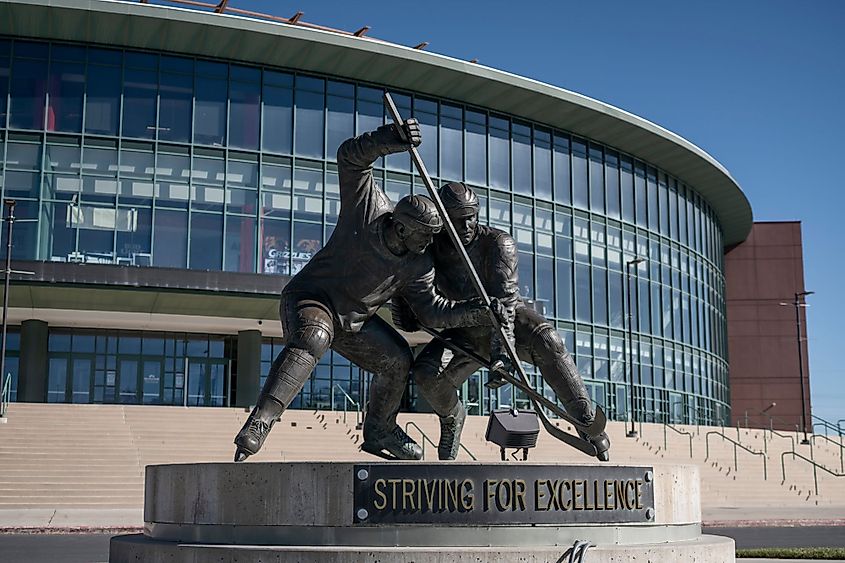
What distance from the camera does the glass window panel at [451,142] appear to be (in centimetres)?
3928

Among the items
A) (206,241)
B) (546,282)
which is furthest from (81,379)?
(546,282)

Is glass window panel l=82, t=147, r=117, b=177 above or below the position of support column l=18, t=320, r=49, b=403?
above

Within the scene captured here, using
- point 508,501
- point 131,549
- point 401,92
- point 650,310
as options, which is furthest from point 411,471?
point 650,310

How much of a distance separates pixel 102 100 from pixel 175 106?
7.26ft

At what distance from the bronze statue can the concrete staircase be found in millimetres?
11995

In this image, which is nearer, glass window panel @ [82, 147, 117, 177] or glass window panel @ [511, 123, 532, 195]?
glass window panel @ [82, 147, 117, 177]

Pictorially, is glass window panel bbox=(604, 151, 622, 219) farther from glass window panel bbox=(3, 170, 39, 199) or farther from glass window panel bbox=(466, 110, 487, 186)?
glass window panel bbox=(3, 170, 39, 199)

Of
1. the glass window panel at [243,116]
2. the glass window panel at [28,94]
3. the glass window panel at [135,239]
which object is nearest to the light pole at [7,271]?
the glass window panel at [28,94]

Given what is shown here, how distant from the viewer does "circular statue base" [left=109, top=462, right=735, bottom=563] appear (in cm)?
709

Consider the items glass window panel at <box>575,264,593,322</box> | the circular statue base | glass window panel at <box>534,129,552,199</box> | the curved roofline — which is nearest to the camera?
the circular statue base

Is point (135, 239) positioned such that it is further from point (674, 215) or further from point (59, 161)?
point (674, 215)

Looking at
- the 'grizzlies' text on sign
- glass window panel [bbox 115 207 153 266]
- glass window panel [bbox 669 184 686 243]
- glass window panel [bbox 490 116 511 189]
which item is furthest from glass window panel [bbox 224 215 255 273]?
the 'grizzlies' text on sign

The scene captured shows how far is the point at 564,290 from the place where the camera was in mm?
41719

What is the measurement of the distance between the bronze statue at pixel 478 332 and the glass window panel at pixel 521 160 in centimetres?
3210
